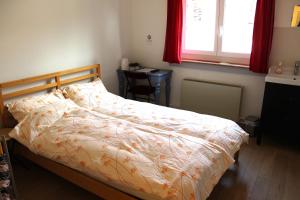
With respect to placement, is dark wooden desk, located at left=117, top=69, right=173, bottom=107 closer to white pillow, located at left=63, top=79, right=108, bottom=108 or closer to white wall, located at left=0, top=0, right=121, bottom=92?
white wall, located at left=0, top=0, right=121, bottom=92

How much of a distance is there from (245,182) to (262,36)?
183 cm

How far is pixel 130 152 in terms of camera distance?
6.77 feet

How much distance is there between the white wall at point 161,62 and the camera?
11.8ft

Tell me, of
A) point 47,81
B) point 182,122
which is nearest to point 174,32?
point 182,122

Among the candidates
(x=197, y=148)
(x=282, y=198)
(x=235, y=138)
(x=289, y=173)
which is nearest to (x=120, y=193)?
(x=197, y=148)

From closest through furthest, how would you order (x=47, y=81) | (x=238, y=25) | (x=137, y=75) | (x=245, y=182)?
(x=245, y=182) → (x=47, y=81) → (x=238, y=25) → (x=137, y=75)

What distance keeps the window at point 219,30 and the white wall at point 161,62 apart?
179 millimetres

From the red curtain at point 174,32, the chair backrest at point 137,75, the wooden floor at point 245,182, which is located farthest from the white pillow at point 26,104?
the red curtain at point 174,32

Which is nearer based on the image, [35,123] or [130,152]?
[130,152]

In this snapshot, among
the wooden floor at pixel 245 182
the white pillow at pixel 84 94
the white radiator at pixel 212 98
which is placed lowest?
the wooden floor at pixel 245 182

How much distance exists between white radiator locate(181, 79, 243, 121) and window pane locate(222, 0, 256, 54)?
565 millimetres

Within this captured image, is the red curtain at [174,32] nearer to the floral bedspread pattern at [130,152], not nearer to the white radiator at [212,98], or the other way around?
the white radiator at [212,98]

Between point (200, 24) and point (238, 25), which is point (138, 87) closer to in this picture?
point (200, 24)

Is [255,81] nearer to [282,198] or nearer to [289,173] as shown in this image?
[289,173]
